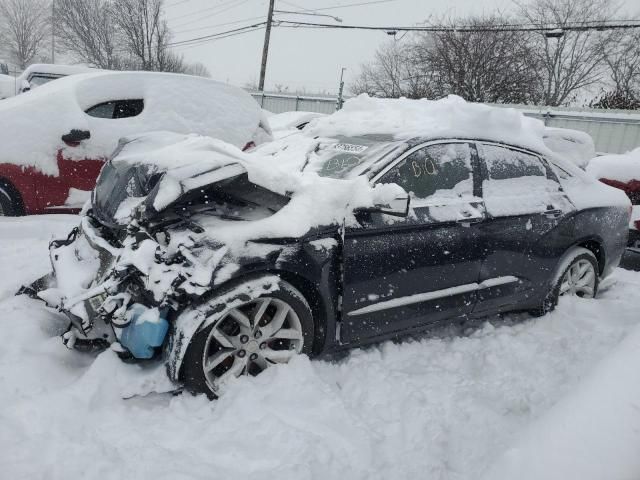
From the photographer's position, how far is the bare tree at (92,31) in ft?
114

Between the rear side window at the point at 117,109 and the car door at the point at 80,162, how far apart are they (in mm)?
75

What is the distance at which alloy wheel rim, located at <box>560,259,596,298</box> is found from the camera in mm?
4078

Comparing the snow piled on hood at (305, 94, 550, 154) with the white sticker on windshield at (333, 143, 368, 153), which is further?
the snow piled on hood at (305, 94, 550, 154)

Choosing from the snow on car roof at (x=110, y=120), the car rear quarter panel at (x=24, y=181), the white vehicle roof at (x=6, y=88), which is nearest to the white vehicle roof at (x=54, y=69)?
the white vehicle roof at (x=6, y=88)

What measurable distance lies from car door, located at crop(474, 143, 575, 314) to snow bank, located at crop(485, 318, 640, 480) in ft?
5.50

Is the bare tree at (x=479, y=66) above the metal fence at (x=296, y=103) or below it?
above

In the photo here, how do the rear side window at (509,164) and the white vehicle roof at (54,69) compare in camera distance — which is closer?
the rear side window at (509,164)

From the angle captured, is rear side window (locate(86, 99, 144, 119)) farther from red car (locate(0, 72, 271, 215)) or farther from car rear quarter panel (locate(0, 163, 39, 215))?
car rear quarter panel (locate(0, 163, 39, 215))

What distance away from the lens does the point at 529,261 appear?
3660 mm

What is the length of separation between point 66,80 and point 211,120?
1.69 meters

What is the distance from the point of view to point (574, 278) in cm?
413

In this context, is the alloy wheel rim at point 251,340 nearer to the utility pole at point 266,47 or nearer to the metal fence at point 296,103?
the metal fence at point 296,103

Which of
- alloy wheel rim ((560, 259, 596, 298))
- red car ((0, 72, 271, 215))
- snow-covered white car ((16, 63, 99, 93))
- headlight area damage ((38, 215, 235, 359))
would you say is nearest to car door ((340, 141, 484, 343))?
headlight area damage ((38, 215, 235, 359))

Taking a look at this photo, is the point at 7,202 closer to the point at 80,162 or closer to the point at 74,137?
the point at 80,162
